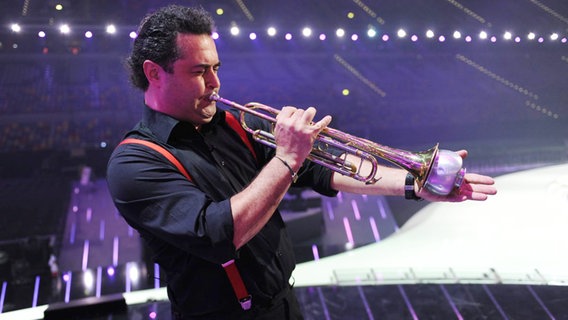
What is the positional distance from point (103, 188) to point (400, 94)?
7.66 meters

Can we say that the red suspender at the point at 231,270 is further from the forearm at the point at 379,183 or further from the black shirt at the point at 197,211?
the forearm at the point at 379,183

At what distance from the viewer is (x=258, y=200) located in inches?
53.3

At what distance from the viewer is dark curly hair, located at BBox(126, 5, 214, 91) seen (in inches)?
61.1

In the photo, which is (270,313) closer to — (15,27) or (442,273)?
(442,273)

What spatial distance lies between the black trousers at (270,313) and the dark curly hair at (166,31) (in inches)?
32.3

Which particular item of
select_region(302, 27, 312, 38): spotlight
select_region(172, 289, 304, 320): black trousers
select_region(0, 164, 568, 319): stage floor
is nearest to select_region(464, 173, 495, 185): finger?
select_region(172, 289, 304, 320): black trousers

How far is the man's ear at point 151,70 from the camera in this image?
159 cm

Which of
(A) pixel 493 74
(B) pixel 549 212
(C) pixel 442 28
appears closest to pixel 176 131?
(B) pixel 549 212

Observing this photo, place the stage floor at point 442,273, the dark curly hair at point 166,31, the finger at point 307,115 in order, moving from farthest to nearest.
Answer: the stage floor at point 442,273 < the dark curly hair at point 166,31 < the finger at point 307,115

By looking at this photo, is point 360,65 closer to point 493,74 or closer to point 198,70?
point 493,74

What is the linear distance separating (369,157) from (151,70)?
80cm

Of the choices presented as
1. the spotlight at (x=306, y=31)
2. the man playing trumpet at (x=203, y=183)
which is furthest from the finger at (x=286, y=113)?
the spotlight at (x=306, y=31)

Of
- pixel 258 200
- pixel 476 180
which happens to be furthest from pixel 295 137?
pixel 476 180

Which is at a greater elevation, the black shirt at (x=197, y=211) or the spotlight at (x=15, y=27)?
the spotlight at (x=15, y=27)
